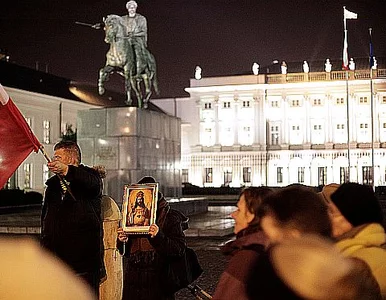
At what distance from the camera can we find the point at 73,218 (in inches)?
208

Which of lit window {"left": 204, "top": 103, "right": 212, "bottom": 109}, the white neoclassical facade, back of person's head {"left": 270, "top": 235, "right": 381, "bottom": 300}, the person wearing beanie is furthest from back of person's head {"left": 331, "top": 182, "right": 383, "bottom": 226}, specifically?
lit window {"left": 204, "top": 103, "right": 212, "bottom": 109}

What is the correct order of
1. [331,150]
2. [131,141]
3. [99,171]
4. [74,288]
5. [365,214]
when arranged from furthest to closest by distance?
[331,150] < [131,141] < [99,171] < [74,288] < [365,214]

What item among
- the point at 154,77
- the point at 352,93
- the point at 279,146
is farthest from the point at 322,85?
the point at 154,77

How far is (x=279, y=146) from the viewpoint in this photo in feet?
241

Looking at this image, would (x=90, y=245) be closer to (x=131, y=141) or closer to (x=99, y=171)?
(x=99, y=171)

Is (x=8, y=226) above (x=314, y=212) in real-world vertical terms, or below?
below

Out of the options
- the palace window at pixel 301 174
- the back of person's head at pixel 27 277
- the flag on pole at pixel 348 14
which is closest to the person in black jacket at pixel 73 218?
the back of person's head at pixel 27 277

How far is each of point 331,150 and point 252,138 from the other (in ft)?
28.5

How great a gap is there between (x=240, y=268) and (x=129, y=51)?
16.7m

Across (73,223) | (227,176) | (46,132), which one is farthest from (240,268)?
(227,176)

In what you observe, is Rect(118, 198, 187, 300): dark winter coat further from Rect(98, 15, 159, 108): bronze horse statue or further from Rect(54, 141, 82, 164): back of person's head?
Rect(98, 15, 159, 108): bronze horse statue

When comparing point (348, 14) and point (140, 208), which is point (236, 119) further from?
point (140, 208)

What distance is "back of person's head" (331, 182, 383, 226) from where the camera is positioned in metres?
3.27

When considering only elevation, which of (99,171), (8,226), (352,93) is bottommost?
(8,226)
